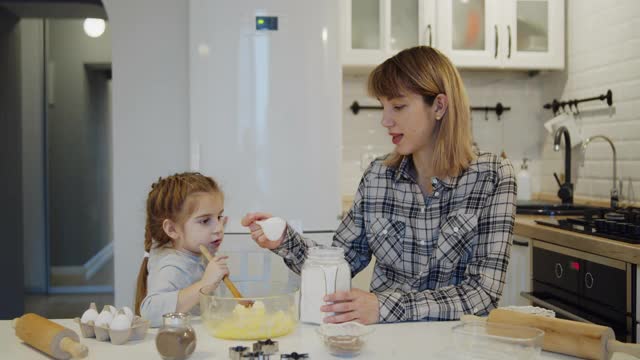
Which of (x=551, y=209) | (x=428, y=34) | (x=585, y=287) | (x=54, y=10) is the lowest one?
(x=585, y=287)

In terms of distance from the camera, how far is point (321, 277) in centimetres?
131

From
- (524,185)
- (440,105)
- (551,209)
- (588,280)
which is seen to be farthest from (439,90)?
(524,185)

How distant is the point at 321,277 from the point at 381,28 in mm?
2189

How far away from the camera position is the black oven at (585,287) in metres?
2.04

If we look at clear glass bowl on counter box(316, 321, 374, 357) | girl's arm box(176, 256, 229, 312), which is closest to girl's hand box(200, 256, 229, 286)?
girl's arm box(176, 256, 229, 312)

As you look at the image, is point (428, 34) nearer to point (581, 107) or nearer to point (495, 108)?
point (495, 108)

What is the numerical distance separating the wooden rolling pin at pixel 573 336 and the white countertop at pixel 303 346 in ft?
0.09

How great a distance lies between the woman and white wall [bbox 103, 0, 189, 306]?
1.76m

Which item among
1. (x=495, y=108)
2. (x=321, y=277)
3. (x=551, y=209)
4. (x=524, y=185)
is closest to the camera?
(x=321, y=277)

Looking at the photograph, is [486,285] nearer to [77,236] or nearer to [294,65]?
[294,65]

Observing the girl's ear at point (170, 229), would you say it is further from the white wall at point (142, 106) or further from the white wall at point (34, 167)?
the white wall at point (34, 167)

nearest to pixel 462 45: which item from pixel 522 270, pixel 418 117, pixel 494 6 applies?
pixel 494 6

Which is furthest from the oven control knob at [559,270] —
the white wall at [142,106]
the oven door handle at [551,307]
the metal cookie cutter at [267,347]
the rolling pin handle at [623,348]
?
the white wall at [142,106]

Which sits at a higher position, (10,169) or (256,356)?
(10,169)
